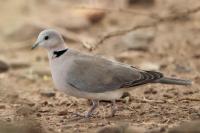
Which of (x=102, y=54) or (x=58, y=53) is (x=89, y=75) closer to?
(x=58, y=53)

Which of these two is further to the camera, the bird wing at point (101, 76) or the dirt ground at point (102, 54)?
the dirt ground at point (102, 54)

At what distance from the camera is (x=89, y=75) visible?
671 centimetres

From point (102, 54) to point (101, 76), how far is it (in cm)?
344

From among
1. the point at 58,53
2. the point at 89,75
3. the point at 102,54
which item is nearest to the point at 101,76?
the point at 89,75

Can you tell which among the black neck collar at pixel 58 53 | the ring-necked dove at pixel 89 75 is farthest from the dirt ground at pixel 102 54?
the black neck collar at pixel 58 53

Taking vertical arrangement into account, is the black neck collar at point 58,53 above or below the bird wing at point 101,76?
above

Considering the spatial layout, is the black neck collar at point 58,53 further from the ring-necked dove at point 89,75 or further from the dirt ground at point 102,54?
the dirt ground at point 102,54

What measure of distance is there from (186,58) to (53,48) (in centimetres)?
330

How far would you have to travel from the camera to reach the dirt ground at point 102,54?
673cm

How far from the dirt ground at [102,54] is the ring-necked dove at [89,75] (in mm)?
271

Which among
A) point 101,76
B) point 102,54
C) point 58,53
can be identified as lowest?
point 101,76

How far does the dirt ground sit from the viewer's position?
22.1 feet

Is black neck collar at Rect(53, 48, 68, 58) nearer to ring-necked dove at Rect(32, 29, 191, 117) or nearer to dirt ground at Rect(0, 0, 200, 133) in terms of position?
ring-necked dove at Rect(32, 29, 191, 117)

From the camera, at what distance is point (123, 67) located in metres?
6.83
